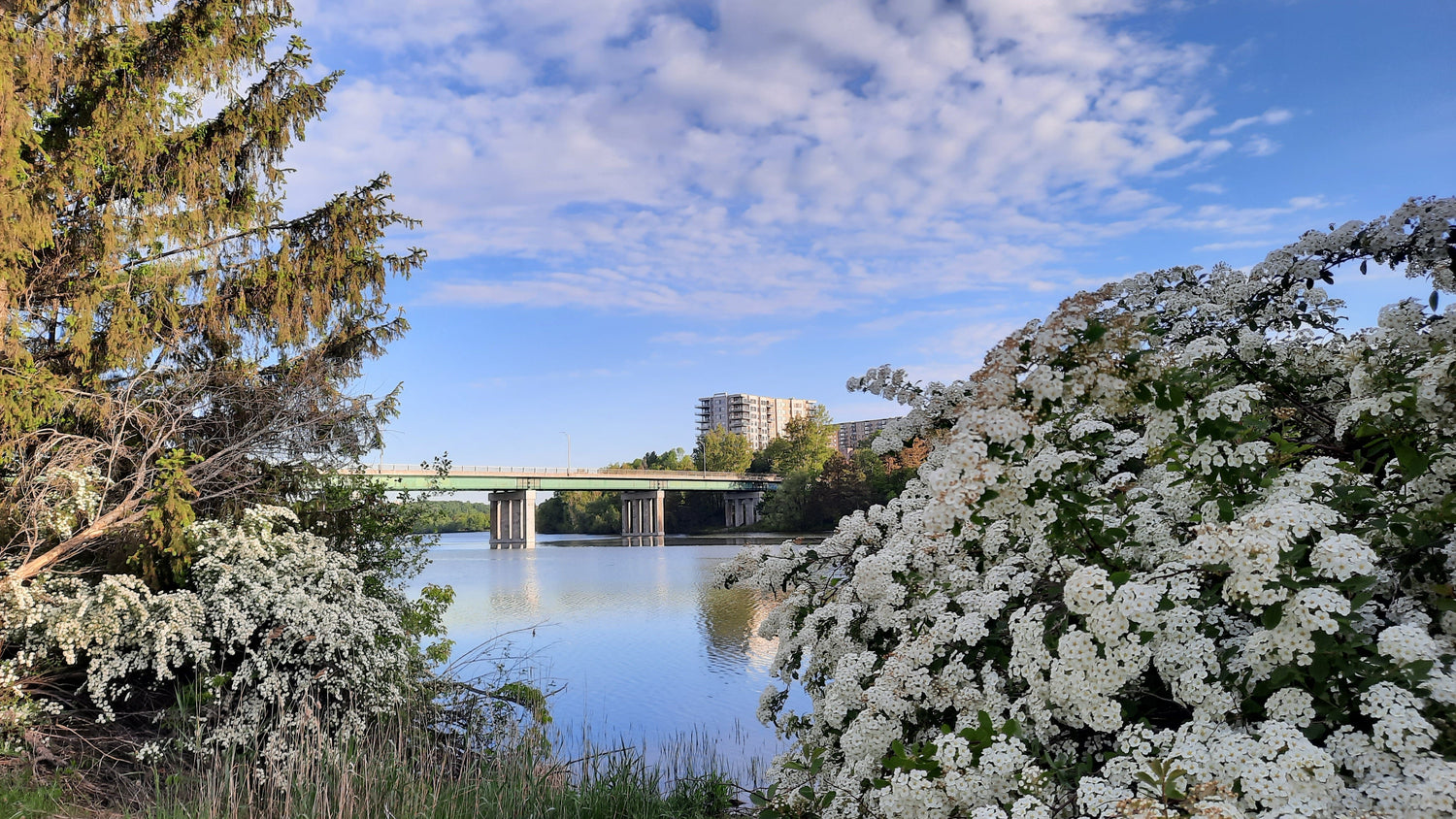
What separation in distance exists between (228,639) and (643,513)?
51703mm

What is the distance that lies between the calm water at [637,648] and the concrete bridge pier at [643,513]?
29179mm

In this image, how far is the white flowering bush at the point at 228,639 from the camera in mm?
5273

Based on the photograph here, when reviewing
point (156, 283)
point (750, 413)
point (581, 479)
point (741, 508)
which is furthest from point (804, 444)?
point (750, 413)

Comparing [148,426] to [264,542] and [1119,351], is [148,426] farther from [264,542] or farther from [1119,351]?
[1119,351]

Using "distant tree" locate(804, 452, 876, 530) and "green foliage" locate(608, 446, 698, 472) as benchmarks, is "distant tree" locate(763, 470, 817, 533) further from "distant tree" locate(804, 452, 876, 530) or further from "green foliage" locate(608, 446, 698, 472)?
"green foliage" locate(608, 446, 698, 472)

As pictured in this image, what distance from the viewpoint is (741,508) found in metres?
60.3

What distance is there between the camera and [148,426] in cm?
631

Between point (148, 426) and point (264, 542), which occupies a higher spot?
point (148, 426)

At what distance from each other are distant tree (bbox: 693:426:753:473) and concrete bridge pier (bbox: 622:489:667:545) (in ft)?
40.2

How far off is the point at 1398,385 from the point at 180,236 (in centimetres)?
807

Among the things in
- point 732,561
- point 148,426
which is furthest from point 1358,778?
point 148,426

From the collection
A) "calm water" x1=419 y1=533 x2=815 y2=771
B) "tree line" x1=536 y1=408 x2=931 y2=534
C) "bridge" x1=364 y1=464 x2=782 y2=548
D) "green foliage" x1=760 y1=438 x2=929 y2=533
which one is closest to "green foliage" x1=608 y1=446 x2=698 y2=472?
"tree line" x1=536 y1=408 x2=931 y2=534

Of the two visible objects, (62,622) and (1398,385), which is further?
(62,622)

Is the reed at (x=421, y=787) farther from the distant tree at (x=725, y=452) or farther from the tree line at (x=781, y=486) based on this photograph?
the distant tree at (x=725, y=452)
